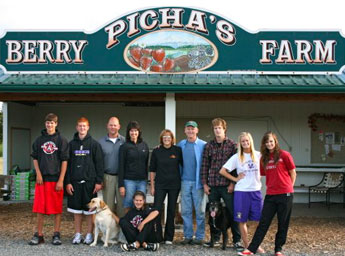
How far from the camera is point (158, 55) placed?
8594 mm

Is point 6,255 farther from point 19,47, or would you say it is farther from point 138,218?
point 19,47

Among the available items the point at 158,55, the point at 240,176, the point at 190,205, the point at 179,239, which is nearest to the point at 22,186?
the point at 158,55

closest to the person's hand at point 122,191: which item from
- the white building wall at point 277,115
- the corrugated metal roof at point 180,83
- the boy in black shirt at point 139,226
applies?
the boy in black shirt at point 139,226

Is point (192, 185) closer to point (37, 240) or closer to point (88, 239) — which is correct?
point (88, 239)

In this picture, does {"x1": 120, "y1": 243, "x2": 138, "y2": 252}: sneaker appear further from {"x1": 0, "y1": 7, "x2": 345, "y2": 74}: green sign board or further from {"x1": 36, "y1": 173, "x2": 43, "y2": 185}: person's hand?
{"x1": 0, "y1": 7, "x2": 345, "y2": 74}: green sign board

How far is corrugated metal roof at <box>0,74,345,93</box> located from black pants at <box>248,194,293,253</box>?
2614mm

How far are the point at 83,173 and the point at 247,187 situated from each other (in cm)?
236


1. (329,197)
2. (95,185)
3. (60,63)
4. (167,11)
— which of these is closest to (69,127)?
(60,63)

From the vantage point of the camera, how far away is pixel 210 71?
8.52 meters

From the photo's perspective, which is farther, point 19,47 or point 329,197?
point 329,197

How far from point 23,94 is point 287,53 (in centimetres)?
531

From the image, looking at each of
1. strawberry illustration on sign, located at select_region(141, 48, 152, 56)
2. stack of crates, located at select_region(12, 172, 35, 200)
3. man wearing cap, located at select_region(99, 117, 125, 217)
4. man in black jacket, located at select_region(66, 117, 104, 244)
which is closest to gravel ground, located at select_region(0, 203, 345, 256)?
man in black jacket, located at select_region(66, 117, 104, 244)

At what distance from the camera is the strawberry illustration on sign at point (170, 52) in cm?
855

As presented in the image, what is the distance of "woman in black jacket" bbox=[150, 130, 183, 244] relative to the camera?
→ 6.27 meters
